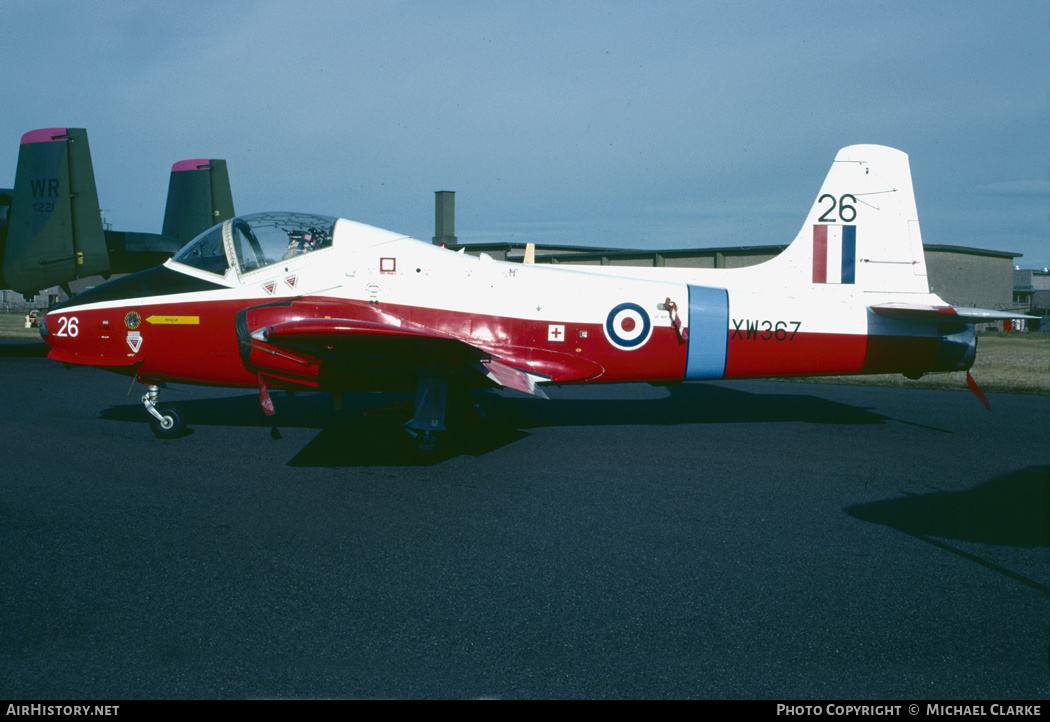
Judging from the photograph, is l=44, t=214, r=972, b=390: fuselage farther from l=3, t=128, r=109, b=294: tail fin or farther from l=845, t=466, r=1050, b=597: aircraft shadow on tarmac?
l=3, t=128, r=109, b=294: tail fin

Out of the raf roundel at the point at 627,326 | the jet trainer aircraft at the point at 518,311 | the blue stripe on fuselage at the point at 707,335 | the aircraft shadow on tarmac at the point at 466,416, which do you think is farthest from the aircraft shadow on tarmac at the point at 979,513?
the aircraft shadow on tarmac at the point at 466,416

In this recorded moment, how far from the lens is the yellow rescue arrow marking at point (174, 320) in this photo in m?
7.67

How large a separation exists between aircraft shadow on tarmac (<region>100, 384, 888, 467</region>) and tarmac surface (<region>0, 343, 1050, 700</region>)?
0.13 m

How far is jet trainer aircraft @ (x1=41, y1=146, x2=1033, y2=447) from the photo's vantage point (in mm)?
7598

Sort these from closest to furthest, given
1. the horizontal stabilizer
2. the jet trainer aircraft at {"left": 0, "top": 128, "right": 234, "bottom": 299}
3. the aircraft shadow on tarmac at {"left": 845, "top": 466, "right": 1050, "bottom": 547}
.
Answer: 1. the aircraft shadow on tarmac at {"left": 845, "top": 466, "right": 1050, "bottom": 547}
2. the horizontal stabilizer
3. the jet trainer aircraft at {"left": 0, "top": 128, "right": 234, "bottom": 299}

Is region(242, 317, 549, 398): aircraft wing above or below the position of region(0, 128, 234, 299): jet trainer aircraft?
below

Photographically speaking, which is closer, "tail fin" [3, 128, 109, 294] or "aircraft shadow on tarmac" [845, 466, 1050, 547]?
"aircraft shadow on tarmac" [845, 466, 1050, 547]

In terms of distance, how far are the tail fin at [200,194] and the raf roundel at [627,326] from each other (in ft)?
65.0

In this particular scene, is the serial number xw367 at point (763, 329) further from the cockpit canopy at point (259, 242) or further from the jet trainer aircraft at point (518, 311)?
the cockpit canopy at point (259, 242)

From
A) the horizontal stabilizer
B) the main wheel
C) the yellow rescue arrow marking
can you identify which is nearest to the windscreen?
the yellow rescue arrow marking

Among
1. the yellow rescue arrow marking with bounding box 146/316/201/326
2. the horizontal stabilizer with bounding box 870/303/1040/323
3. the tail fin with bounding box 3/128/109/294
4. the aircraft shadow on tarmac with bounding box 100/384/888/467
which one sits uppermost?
the tail fin with bounding box 3/128/109/294

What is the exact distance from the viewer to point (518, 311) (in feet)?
26.1

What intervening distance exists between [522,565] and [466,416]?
16.3ft

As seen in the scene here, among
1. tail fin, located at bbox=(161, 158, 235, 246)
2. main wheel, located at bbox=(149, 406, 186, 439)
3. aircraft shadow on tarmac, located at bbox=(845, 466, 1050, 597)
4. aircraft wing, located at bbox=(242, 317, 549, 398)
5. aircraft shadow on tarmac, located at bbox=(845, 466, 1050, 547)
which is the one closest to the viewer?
aircraft shadow on tarmac, located at bbox=(845, 466, 1050, 597)
